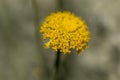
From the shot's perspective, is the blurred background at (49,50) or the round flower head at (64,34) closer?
the round flower head at (64,34)

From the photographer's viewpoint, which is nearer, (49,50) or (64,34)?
(64,34)

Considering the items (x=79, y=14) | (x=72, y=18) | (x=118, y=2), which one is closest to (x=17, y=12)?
(x=79, y=14)

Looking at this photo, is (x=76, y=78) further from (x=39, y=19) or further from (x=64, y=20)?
(x=64, y=20)

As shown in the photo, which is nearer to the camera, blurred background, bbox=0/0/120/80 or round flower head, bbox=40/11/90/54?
round flower head, bbox=40/11/90/54
